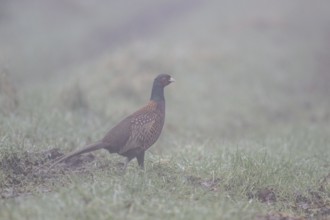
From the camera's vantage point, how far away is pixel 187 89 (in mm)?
15625

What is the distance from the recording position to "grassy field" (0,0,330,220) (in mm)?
6156

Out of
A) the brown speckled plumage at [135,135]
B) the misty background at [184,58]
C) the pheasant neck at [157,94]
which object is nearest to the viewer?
the brown speckled plumage at [135,135]

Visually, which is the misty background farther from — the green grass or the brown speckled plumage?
the brown speckled plumage

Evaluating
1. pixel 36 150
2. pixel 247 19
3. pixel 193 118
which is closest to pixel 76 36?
pixel 247 19

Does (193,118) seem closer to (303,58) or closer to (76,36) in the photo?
(303,58)

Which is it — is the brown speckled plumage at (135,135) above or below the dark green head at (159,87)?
below

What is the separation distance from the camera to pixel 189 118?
44.7 feet

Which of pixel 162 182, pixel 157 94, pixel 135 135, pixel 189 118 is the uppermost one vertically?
pixel 157 94

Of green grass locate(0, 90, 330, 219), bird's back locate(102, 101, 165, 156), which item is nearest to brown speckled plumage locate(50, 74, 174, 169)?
bird's back locate(102, 101, 165, 156)

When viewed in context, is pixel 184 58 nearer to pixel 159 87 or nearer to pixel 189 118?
pixel 189 118

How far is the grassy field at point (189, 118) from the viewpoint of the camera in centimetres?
616

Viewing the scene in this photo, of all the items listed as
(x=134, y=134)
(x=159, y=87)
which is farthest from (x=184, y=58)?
(x=134, y=134)

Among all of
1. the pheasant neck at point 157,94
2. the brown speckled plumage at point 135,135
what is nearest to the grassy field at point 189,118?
the brown speckled plumage at point 135,135

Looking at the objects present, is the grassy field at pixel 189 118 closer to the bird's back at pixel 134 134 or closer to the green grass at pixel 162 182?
the green grass at pixel 162 182
